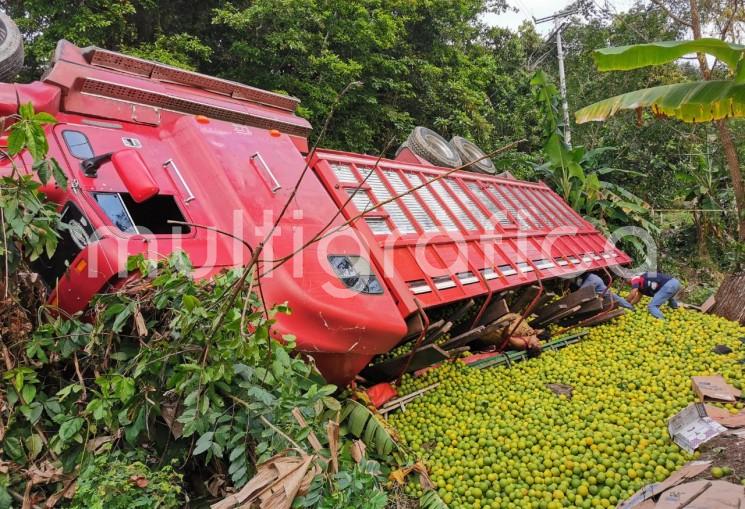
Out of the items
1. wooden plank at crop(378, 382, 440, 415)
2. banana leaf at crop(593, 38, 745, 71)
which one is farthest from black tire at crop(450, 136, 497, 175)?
wooden plank at crop(378, 382, 440, 415)

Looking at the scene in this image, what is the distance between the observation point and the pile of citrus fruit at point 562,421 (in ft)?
11.8

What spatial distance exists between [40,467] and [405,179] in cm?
478

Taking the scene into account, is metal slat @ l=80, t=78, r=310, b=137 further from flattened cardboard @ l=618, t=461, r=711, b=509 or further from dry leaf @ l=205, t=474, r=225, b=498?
flattened cardboard @ l=618, t=461, r=711, b=509

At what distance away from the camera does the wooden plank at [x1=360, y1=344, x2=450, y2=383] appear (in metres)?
4.86

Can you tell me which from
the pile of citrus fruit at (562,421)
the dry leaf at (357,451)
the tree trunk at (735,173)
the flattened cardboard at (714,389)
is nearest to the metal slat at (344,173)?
the pile of citrus fruit at (562,421)

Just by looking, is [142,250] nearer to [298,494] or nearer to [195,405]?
[195,405]

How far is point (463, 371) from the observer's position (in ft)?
17.8

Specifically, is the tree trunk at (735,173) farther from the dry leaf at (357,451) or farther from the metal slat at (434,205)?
the dry leaf at (357,451)

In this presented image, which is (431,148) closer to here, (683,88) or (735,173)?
(683,88)

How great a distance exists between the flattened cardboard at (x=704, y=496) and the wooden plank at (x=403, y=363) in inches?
90.2

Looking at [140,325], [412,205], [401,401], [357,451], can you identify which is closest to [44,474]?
[140,325]

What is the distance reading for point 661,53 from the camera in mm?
5953

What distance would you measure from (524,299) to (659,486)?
3.35m

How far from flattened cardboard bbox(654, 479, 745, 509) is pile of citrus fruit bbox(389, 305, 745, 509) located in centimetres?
63
